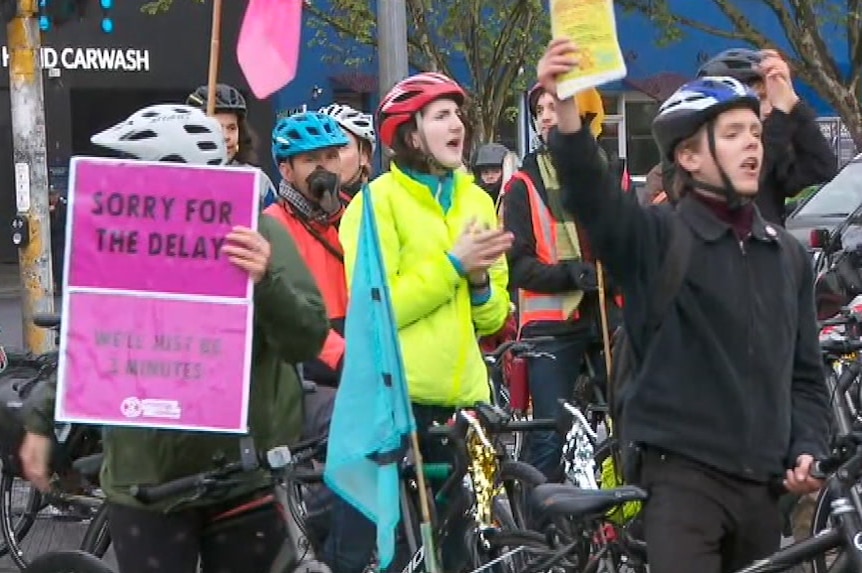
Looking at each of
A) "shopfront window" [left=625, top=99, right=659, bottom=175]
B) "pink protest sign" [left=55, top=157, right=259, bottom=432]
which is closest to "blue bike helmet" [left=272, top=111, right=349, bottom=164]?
"pink protest sign" [left=55, top=157, right=259, bottom=432]

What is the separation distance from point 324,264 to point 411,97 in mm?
950

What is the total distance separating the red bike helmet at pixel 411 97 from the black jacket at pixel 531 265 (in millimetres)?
1678

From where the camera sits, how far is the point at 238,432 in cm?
436

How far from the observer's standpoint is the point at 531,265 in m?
7.37

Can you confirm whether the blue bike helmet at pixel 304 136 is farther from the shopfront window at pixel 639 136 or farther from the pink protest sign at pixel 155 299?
the shopfront window at pixel 639 136

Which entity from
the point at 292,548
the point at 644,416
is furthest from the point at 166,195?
the point at 644,416

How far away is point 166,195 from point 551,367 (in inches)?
128

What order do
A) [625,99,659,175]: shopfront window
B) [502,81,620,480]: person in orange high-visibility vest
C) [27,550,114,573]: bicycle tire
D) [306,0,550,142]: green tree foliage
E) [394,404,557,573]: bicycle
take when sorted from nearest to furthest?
[27,550,114,573]: bicycle tire < [394,404,557,573]: bicycle < [502,81,620,480]: person in orange high-visibility vest < [306,0,550,142]: green tree foliage < [625,99,659,175]: shopfront window

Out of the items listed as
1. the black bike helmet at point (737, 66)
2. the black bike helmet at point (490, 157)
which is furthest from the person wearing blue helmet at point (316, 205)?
the black bike helmet at point (490, 157)

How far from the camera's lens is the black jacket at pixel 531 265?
24.1 ft

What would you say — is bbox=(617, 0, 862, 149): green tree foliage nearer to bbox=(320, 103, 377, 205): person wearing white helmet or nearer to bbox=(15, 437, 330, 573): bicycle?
bbox=(320, 103, 377, 205): person wearing white helmet

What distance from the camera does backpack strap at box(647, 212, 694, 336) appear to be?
415 centimetres

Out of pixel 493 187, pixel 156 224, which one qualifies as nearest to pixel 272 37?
pixel 156 224

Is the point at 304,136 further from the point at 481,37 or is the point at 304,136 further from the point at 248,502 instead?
the point at 481,37
